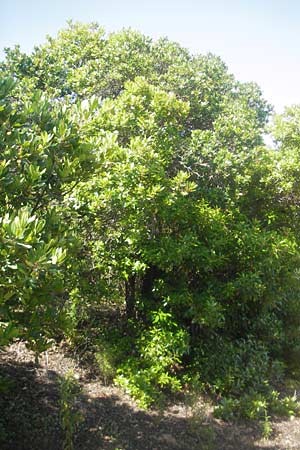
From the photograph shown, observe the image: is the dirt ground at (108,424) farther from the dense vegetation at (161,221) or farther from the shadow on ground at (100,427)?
the dense vegetation at (161,221)

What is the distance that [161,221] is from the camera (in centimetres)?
633

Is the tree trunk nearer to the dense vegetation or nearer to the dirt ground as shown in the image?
the dense vegetation

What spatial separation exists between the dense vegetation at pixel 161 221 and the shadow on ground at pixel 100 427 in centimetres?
35

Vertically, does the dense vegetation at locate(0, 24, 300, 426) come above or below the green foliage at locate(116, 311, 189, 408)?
above

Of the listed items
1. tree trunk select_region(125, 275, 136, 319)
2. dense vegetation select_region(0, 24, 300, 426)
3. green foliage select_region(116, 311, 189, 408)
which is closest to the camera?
dense vegetation select_region(0, 24, 300, 426)

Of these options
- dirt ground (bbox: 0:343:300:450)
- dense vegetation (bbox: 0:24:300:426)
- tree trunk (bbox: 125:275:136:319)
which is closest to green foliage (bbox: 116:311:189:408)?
dense vegetation (bbox: 0:24:300:426)

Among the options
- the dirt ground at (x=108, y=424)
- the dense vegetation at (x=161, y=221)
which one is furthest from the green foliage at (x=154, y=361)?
the dirt ground at (x=108, y=424)

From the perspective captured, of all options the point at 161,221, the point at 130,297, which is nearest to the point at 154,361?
the point at 130,297

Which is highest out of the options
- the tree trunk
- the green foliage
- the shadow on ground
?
the tree trunk

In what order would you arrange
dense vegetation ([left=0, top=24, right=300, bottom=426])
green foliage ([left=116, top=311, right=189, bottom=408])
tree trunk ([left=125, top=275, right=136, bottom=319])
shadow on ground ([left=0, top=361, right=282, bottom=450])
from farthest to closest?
1. tree trunk ([left=125, top=275, right=136, bottom=319])
2. green foliage ([left=116, top=311, right=189, bottom=408])
3. shadow on ground ([left=0, top=361, right=282, bottom=450])
4. dense vegetation ([left=0, top=24, right=300, bottom=426])

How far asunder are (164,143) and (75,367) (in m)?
3.88

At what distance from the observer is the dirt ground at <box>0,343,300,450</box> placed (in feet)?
16.2

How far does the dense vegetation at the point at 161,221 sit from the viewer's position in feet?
13.6

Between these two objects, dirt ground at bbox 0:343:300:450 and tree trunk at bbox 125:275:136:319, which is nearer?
dirt ground at bbox 0:343:300:450
